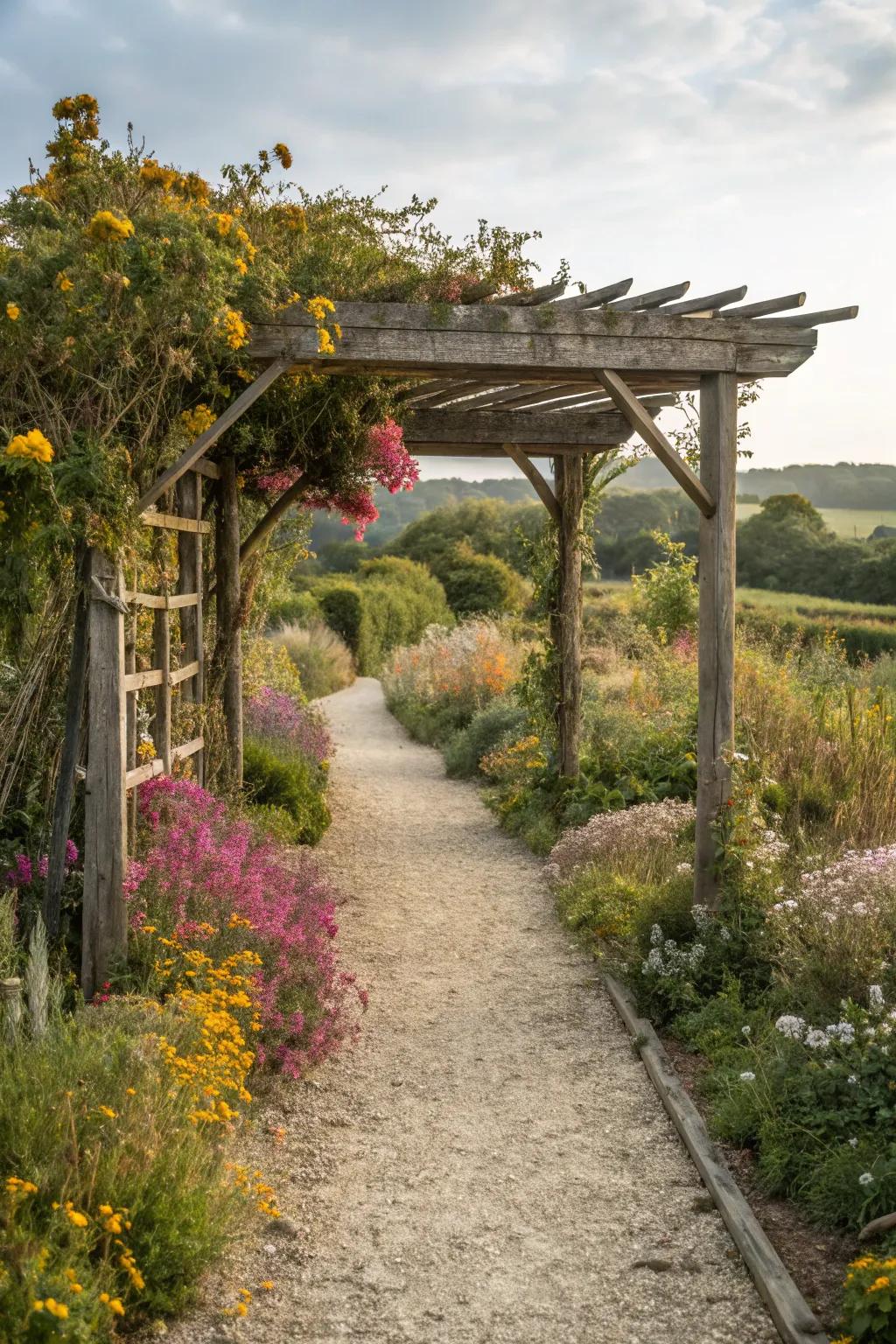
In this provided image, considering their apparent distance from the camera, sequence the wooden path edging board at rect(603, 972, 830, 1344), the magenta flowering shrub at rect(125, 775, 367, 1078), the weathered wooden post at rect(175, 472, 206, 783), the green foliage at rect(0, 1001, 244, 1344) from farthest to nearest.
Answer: the weathered wooden post at rect(175, 472, 206, 783) < the magenta flowering shrub at rect(125, 775, 367, 1078) < the wooden path edging board at rect(603, 972, 830, 1344) < the green foliage at rect(0, 1001, 244, 1344)

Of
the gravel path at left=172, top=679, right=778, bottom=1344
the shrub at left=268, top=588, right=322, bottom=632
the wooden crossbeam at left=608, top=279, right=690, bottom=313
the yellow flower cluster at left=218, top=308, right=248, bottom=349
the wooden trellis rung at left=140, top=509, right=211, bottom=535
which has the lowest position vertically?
the gravel path at left=172, top=679, right=778, bottom=1344

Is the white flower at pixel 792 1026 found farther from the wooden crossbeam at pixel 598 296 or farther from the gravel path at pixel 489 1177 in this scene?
the wooden crossbeam at pixel 598 296

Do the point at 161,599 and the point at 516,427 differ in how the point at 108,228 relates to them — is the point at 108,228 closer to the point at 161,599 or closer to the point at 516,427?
the point at 161,599

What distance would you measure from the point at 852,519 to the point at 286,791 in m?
35.7

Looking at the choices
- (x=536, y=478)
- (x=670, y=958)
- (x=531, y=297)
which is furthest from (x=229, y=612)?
(x=670, y=958)

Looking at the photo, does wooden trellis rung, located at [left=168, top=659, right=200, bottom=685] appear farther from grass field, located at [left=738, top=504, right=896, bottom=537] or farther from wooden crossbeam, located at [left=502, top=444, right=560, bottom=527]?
grass field, located at [left=738, top=504, right=896, bottom=537]

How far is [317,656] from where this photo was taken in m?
19.0

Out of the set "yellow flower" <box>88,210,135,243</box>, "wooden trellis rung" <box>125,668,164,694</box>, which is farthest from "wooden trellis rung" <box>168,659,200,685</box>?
"yellow flower" <box>88,210,135,243</box>

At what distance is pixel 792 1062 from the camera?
4.05 m

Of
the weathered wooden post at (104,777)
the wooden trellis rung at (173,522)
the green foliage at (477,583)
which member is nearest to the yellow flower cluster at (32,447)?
the weathered wooden post at (104,777)

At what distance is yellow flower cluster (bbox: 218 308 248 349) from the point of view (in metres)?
4.98

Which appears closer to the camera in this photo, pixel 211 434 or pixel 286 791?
pixel 211 434

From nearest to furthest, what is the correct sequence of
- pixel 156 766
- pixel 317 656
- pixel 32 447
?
pixel 32 447 → pixel 156 766 → pixel 317 656

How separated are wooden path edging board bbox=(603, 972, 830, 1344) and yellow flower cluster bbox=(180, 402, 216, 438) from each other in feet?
11.7
